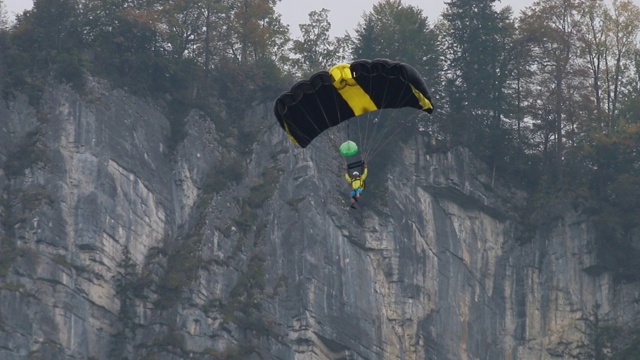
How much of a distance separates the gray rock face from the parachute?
14.4 metres

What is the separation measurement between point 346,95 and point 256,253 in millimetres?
16135

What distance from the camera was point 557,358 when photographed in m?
69.1

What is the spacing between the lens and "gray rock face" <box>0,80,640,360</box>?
6488cm

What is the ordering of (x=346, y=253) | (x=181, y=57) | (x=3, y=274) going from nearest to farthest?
(x=3, y=274), (x=346, y=253), (x=181, y=57)

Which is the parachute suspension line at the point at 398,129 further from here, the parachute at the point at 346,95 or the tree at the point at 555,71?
the parachute at the point at 346,95

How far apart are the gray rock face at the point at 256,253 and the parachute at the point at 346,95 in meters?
14.4

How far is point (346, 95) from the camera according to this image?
52281mm

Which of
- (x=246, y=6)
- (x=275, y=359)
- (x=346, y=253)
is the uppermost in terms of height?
(x=246, y=6)

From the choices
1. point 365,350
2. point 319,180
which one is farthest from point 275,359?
point 319,180

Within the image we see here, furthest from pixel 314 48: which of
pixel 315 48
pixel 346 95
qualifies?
pixel 346 95

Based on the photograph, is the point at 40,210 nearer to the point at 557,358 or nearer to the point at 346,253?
the point at 346,253

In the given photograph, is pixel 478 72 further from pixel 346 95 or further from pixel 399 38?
pixel 346 95

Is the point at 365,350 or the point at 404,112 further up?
the point at 404,112

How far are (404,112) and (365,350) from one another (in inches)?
405
